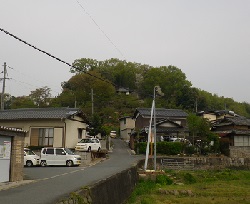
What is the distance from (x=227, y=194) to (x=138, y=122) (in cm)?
3135

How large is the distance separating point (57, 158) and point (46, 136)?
5.97m

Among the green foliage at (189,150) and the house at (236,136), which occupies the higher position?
the house at (236,136)

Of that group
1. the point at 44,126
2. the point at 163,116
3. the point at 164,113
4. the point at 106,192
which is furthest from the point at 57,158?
the point at 164,113

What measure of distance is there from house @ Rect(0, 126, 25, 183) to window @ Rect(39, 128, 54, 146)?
14.2 metres

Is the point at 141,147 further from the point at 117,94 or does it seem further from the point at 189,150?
the point at 117,94

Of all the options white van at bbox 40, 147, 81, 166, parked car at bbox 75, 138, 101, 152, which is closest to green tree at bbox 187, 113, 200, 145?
parked car at bbox 75, 138, 101, 152

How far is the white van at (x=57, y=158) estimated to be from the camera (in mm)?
25172

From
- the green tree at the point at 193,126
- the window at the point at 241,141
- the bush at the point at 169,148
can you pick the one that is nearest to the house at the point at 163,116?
the green tree at the point at 193,126

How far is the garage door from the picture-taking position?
1505 centimetres

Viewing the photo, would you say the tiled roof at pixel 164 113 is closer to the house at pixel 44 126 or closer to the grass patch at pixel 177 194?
the house at pixel 44 126

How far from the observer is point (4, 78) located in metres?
42.6

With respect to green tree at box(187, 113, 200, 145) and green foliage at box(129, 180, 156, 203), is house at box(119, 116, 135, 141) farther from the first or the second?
green foliage at box(129, 180, 156, 203)

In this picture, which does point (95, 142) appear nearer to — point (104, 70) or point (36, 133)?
point (36, 133)

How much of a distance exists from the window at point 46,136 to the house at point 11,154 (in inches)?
558
